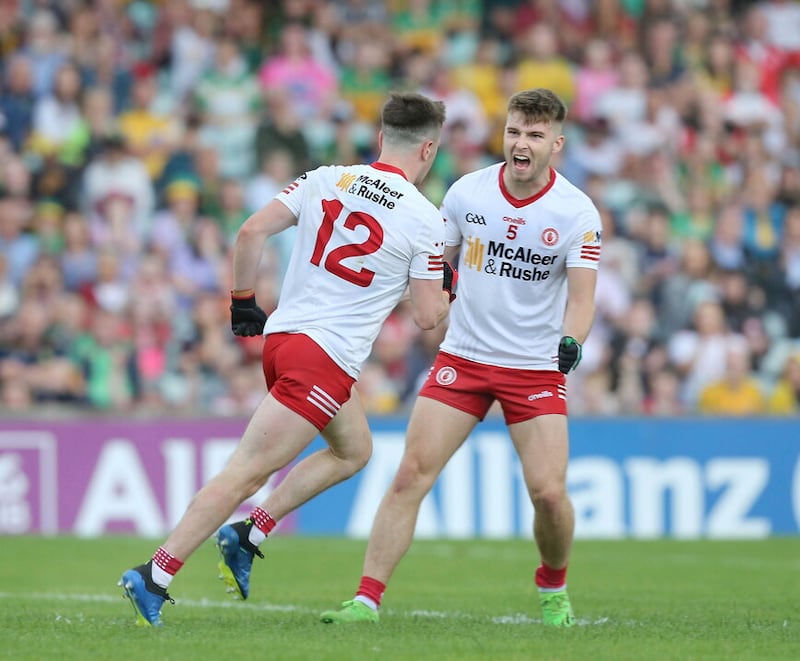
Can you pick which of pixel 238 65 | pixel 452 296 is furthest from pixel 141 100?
pixel 452 296

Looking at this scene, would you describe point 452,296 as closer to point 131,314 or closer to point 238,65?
point 131,314

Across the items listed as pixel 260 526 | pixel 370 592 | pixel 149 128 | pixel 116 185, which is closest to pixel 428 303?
pixel 260 526

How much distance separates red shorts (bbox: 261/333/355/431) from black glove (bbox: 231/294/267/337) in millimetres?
171

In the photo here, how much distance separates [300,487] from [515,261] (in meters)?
1.65

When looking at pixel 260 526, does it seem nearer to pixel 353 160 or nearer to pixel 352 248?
pixel 352 248

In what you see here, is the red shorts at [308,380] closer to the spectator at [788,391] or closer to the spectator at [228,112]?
the spectator at [788,391]

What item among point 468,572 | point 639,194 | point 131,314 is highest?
point 639,194

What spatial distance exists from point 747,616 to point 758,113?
12875 mm

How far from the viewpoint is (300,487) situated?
27.9 feet

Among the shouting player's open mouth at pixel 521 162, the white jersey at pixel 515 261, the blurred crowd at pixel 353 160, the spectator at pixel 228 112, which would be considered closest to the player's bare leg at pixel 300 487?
the white jersey at pixel 515 261

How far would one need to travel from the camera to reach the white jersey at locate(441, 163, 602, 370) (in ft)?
28.0

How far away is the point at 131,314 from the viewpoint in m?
16.9

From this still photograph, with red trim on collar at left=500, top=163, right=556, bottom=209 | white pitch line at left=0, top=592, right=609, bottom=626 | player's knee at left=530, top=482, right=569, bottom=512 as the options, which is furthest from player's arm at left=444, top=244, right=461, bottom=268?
white pitch line at left=0, top=592, right=609, bottom=626

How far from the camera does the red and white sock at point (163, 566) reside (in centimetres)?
761
